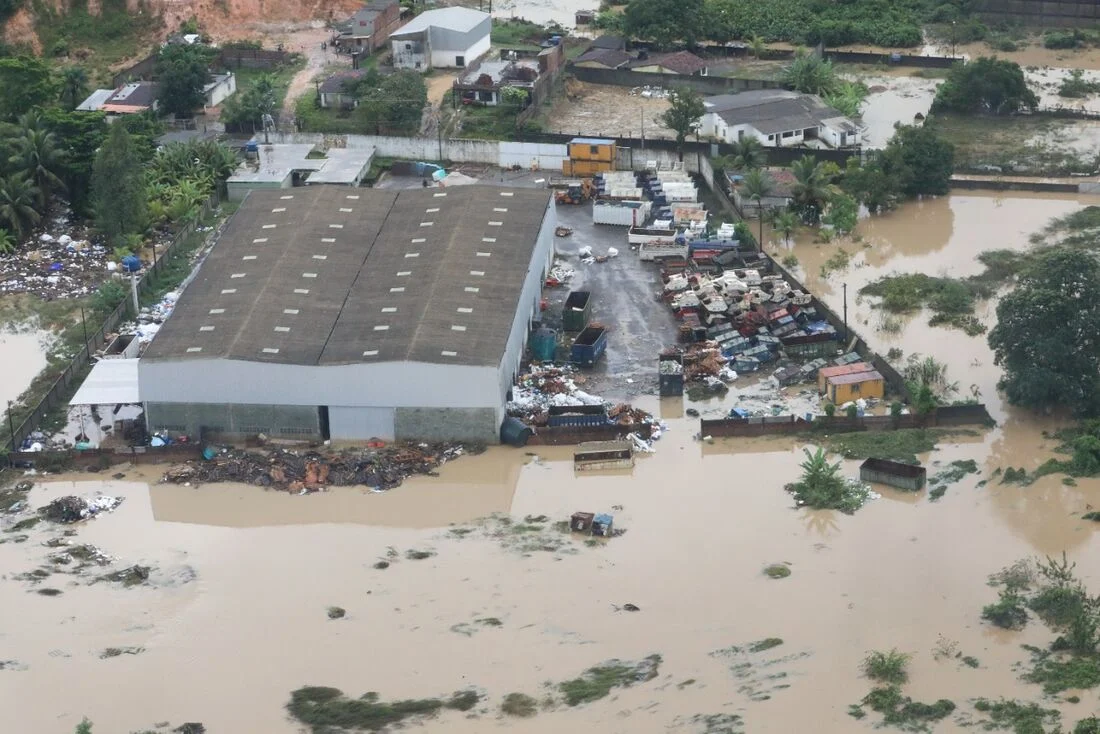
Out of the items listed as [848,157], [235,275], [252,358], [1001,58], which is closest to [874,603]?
[252,358]

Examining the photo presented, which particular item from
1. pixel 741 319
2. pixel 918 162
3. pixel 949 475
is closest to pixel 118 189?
pixel 741 319

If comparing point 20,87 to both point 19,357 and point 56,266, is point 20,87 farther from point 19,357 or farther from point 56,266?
point 19,357

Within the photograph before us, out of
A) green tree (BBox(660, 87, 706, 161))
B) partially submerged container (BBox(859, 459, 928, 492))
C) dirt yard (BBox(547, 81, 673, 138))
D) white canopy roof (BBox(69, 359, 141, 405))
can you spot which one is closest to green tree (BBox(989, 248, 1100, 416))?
partially submerged container (BBox(859, 459, 928, 492))

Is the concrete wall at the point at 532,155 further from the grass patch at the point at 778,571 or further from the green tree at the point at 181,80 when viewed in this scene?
the grass patch at the point at 778,571

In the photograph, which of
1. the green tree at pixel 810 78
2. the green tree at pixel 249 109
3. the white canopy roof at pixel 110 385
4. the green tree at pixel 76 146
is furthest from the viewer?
the green tree at pixel 810 78

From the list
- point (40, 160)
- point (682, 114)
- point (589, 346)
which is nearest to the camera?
point (589, 346)

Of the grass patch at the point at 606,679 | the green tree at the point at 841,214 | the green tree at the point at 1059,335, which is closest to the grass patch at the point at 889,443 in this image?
the green tree at the point at 1059,335

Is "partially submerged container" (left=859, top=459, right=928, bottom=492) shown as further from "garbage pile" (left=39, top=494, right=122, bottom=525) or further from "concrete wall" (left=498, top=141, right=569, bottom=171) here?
"concrete wall" (left=498, top=141, right=569, bottom=171)
